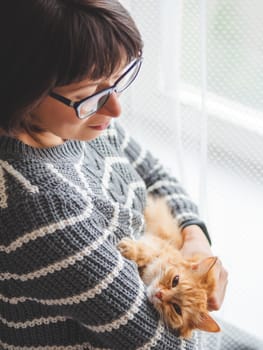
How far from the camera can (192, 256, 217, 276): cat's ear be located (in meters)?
1.11

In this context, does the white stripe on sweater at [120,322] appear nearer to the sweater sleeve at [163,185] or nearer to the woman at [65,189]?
the woman at [65,189]

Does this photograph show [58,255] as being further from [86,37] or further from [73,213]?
[86,37]

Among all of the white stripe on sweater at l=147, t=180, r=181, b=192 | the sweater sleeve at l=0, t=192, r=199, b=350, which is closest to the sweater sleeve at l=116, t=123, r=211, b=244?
the white stripe on sweater at l=147, t=180, r=181, b=192

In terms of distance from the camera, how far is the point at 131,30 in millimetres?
810

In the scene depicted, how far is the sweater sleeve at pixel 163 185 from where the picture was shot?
123 cm

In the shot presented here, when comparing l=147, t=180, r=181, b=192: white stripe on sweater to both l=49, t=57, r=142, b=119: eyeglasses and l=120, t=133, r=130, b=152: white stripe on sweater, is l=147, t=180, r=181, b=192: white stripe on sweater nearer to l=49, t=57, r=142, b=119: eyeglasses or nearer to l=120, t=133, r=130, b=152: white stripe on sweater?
l=120, t=133, r=130, b=152: white stripe on sweater

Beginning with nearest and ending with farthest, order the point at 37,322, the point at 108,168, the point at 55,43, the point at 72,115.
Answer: the point at 55,43 → the point at 72,115 → the point at 37,322 → the point at 108,168

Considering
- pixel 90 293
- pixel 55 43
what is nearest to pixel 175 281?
pixel 90 293

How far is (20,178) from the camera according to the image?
0.86 meters

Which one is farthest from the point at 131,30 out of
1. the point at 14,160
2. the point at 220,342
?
the point at 220,342

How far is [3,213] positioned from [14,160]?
93mm

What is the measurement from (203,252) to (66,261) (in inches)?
16.7

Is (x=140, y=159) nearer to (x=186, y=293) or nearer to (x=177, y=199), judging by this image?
(x=177, y=199)

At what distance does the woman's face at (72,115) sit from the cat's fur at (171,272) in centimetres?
26
